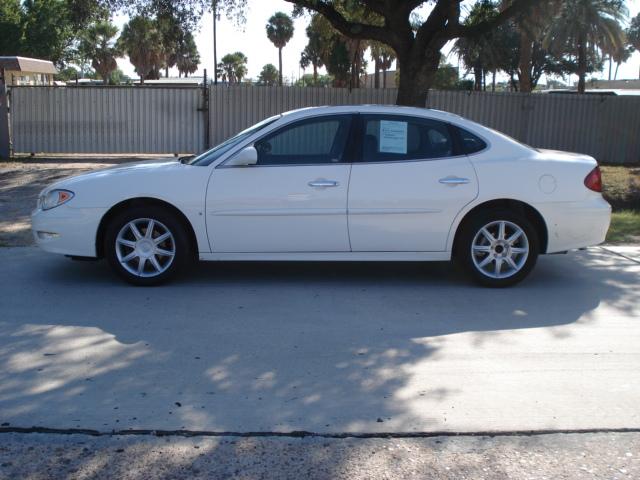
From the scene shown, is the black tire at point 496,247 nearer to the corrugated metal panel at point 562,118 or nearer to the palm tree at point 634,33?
the corrugated metal panel at point 562,118

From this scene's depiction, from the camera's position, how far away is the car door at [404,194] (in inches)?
263

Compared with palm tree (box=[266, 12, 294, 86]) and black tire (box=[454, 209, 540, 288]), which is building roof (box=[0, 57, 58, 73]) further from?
palm tree (box=[266, 12, 294, 86])

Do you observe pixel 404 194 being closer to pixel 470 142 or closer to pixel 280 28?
pixel 470 142

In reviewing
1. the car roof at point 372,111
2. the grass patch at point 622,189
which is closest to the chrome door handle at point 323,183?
the car roof at point 372,111

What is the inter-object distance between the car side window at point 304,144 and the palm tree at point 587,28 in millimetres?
30433

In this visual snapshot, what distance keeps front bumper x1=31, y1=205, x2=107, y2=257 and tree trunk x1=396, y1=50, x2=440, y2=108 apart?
8.82m

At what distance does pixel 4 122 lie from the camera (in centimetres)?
1667

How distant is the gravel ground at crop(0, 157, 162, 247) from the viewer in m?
9.24

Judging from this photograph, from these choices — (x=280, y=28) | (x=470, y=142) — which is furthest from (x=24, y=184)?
(x=280, y=28)

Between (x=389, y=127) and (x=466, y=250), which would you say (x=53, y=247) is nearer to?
(x=389, y=127)

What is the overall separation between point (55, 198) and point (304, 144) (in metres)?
2.30

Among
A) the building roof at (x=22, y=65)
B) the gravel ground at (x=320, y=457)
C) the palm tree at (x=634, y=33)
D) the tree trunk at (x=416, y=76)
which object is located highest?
the palm tree at (x=634, y=33)

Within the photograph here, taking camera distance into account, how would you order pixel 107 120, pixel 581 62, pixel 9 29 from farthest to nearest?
pixel 9 29
pixel 581 62
pixel 107 120

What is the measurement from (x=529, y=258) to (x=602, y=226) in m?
0.75
